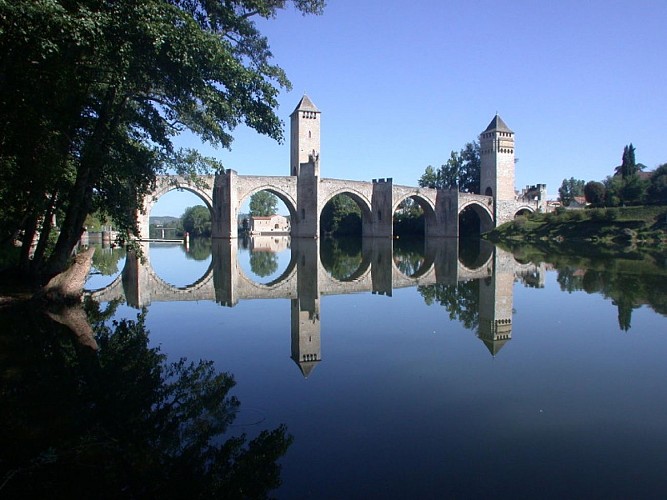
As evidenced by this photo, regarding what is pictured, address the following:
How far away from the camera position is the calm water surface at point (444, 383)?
11.8 feet

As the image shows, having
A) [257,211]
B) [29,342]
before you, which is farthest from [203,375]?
[257,211]

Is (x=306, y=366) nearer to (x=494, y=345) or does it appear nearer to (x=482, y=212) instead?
(x=494, y=345)

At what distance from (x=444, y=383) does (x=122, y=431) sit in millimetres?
3131

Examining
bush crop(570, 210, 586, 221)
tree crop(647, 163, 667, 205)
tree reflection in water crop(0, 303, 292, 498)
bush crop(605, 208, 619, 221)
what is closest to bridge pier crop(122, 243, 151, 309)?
tree reflection in water crop(0, 303, 292, 498)

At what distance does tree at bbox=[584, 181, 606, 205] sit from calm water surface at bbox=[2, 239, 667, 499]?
43.3 m

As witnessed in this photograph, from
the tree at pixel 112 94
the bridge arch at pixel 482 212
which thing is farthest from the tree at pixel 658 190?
the tree at pixel 112 94

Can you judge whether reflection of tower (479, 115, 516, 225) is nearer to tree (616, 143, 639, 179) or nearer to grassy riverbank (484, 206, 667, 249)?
grassy riverbank (484, 206, 667, 249)

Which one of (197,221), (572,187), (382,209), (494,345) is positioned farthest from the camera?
Result: (572,187)

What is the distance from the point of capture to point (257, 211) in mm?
91562

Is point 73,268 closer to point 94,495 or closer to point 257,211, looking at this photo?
point 94,495

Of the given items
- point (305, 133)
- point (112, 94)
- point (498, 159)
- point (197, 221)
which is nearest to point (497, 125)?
point (498, 159)

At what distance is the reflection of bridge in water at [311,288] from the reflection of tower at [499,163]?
1439 inches

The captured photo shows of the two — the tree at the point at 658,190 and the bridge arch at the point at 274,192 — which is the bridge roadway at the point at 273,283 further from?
the tree at the point at 658,190

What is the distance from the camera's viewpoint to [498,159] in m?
55.4
